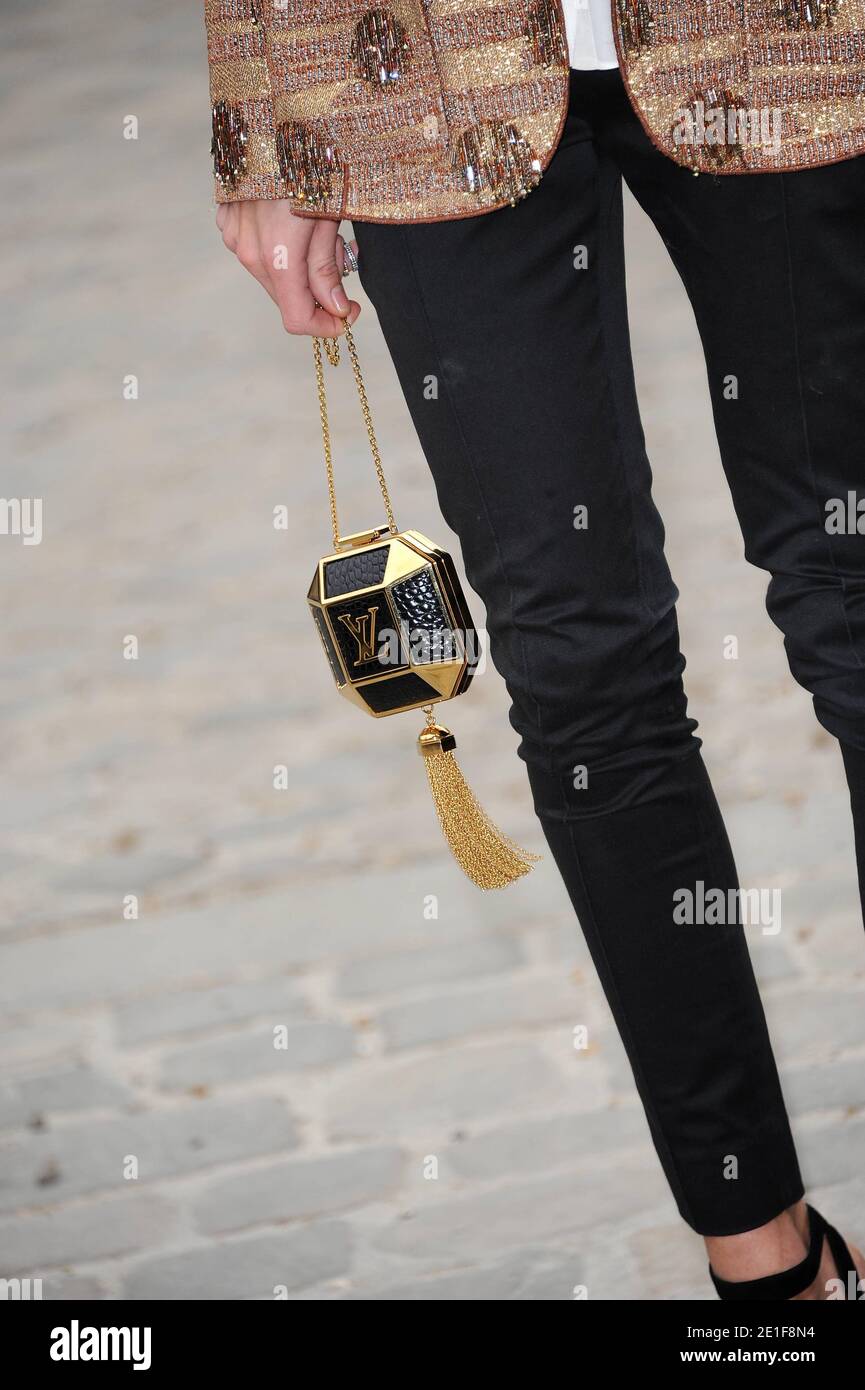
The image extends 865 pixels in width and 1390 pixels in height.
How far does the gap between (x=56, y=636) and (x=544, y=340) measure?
908 millimetres

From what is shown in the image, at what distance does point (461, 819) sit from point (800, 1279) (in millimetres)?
370

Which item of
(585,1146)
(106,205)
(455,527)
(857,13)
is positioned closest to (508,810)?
(585,1146)

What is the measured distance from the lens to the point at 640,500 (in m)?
0.75

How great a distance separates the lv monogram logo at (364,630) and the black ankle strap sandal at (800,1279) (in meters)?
0.46

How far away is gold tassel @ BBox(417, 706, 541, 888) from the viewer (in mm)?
878

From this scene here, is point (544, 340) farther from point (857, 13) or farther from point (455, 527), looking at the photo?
point (857, 13)

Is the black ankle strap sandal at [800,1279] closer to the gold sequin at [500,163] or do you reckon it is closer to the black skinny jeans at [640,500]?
the black skinny jeans at [640,500]

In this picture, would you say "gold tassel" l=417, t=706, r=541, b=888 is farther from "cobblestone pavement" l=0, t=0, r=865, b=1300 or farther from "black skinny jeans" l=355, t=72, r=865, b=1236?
"cobblestone pavement" l=0, t=0, r=865, b=1300

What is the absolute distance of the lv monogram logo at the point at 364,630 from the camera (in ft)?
2.68

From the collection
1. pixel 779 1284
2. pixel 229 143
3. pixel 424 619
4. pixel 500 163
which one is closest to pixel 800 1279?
pixel 779 1284

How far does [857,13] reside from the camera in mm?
656

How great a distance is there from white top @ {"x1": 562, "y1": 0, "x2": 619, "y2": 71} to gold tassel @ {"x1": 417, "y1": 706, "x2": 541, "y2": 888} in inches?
17.2
